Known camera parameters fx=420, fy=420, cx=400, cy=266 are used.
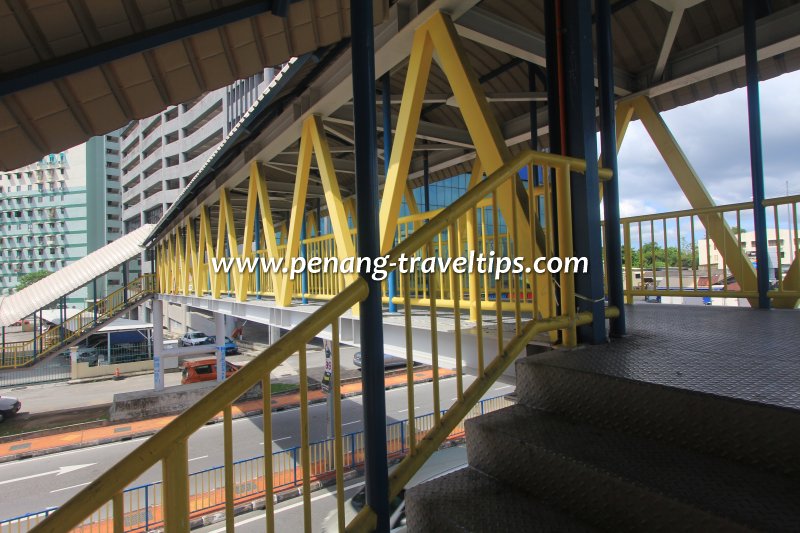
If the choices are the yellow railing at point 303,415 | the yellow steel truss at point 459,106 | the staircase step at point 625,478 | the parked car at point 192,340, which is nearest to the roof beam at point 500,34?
the yellow steel truss at point 459,106

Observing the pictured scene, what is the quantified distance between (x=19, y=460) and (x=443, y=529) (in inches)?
736

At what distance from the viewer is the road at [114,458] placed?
11.4 m

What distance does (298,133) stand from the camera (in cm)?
789

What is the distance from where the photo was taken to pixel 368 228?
1998 mm

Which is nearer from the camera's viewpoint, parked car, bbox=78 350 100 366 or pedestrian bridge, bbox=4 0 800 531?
pedestrian bridge, bbox=4 0 800 531

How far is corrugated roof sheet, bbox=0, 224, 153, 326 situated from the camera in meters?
19.2

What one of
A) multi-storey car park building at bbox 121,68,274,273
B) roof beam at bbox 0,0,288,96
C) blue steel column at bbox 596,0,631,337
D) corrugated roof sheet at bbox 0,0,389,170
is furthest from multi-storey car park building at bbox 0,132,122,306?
blue steel column at bbox 596,0,631,337

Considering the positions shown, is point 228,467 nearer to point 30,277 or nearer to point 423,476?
point 423,476

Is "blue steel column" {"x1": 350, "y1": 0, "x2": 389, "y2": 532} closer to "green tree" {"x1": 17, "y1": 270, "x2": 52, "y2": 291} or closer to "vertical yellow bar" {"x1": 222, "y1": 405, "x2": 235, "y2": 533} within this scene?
"vertical yellow bar" {"x1": 222, "y1": 405, "x2": 235, "y2": 533}

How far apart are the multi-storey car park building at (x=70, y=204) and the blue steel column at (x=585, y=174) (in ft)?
242

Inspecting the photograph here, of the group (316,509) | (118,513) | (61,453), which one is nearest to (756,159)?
(118,513)

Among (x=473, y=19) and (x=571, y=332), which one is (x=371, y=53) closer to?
(x=571, y=332)

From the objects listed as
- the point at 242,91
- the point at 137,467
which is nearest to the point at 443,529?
the point at 137,467

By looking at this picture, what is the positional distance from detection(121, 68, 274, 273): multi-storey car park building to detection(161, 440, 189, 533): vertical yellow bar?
136 feet
